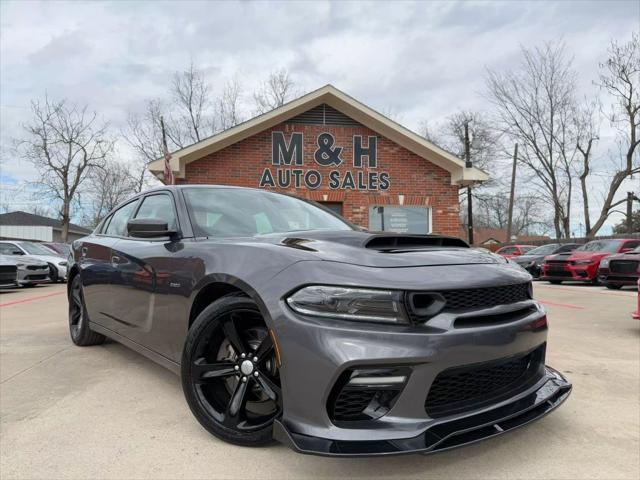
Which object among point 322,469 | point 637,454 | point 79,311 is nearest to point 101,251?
point 79,311

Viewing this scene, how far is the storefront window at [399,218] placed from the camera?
12.4m

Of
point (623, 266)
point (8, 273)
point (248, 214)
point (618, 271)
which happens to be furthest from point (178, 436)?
point (618, 271)

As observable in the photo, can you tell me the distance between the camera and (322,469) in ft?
7.14

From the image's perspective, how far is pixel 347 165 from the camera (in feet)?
41.0

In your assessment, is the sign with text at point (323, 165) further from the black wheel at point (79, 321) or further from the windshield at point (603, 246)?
the black wheel at point (79, 321)

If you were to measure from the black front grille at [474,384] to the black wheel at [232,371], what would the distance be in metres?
0.73

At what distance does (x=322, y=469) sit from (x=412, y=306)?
0.89m

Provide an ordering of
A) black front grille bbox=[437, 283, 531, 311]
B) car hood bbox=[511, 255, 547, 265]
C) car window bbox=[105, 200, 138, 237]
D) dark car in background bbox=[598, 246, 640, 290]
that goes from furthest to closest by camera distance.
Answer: car hood bbox=[511, 255, 547, 265]
dark car in background bbox=[598, 246, 640, 290]
car window bbox=[105, 200, 138, 237]
black front grille bbox=[437, 283, 531, 311]

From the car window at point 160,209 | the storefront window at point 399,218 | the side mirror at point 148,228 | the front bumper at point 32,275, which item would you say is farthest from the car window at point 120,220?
the front bumper at point 32,275

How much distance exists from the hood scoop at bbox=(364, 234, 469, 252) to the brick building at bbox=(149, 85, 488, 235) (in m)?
9.55

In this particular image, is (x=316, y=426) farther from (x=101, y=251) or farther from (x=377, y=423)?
(x=101, y=251)

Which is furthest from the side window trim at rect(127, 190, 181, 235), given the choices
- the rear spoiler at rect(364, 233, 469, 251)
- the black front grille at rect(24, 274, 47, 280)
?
the black front grille at rect(24, 274, 47, 280)

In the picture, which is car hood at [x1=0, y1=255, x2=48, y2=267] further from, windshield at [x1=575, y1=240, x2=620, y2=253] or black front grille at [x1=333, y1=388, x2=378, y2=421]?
windshield at [x1=575, y1=240, x2=620, y2=253]

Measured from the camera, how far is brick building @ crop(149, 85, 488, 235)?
12.0 metres
